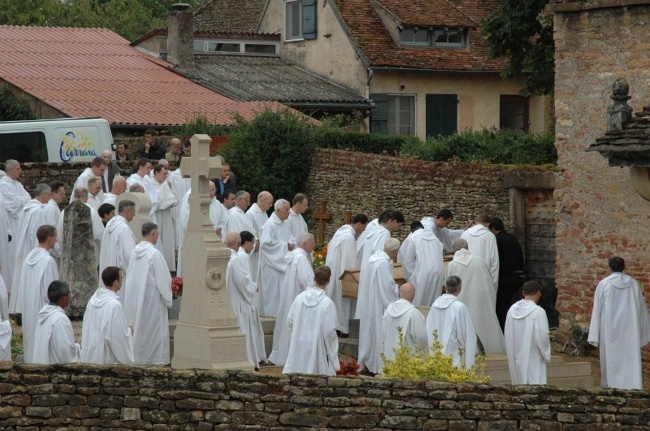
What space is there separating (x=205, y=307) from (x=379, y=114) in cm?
2049

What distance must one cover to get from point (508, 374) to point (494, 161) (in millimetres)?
8966

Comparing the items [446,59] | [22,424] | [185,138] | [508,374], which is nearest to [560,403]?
[508,374]

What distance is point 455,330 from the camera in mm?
16016

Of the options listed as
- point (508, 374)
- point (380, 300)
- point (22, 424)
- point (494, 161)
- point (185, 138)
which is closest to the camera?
point (22, 424)

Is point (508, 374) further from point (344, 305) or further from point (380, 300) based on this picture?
point (344, 305)

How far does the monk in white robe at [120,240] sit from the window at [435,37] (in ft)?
59.3

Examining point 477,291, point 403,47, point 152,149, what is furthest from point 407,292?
point 403,47

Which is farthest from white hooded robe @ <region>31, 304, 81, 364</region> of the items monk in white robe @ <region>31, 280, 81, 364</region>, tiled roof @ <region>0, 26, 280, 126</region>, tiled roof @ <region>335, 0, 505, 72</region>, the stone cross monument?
tiled roof @ <region>335, 0, 505, 72</region>

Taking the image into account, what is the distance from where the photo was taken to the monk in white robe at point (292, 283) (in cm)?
1834

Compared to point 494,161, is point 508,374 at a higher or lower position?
lower

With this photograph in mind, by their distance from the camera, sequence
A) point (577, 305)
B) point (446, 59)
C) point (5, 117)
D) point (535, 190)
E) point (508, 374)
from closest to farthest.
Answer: point (508, 374), point (577, 305), point (535, 190), point (5, 117), point (446, 59)

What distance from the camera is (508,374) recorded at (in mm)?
16984

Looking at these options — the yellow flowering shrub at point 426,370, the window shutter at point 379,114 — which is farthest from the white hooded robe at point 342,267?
the window shutter at point 379,114

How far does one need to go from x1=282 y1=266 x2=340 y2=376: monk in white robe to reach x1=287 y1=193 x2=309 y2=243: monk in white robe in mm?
4173
